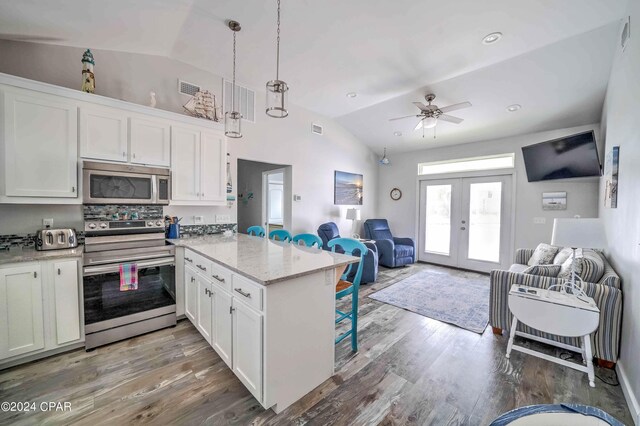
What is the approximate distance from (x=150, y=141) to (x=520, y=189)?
20.6 feet

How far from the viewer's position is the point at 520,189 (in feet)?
16.3

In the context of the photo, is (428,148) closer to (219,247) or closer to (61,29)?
(219,247)

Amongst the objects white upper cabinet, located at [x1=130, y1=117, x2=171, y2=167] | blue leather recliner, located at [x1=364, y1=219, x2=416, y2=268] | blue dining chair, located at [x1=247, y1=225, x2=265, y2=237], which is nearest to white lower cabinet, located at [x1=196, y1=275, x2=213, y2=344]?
blue dining chair, located at [x1=247, y1=225, x2=265, y2=237]

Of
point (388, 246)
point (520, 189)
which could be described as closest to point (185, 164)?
point (388, 246)

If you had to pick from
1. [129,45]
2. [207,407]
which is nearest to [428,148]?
[129,45]

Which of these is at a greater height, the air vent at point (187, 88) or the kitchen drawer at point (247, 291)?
the air vent at point (187, 88)

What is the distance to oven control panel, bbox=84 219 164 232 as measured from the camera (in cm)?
259

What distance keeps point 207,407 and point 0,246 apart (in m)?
2.59

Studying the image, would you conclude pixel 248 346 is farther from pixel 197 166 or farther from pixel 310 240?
pixel 197 166

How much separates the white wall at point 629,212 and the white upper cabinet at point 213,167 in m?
4.09

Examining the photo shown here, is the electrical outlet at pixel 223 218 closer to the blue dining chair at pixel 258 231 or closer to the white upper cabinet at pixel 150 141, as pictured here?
the blue dining chair at pixel 258 231

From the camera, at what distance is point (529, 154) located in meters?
4.45

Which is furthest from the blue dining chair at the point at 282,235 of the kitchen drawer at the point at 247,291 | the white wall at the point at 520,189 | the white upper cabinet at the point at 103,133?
the white wall at the point at 520,189

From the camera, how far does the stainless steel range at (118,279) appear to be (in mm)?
2436
